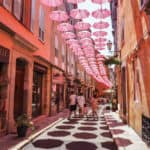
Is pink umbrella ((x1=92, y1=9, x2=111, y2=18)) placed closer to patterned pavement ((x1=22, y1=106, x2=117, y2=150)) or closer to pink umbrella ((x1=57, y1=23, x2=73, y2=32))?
pink umbrella ((x1=57, y1=23, x2=73, y2=32))

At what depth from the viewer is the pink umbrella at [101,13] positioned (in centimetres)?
988

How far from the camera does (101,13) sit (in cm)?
1005

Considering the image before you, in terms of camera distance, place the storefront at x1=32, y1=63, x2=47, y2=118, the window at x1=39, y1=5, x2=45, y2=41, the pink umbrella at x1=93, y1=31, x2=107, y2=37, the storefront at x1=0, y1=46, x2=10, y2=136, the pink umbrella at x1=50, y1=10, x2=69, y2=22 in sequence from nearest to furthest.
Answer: the storefront at x1=0, y1=46, x2=10, y2=136, the pink umbrella at x1=50, y1=10, x2=69, y2=22, the pink umbrella at x1=93, y1=31, x2=107, y2=37, the storefront at x1=32, y1=63, x2=47, y2=118, the window at x1=39, y1=5, x2=45, y2=41

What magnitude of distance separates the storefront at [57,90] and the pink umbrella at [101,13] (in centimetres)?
901

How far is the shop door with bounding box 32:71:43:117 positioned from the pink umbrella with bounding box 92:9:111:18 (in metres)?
6.38

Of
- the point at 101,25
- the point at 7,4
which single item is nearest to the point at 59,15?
the point at 101,25

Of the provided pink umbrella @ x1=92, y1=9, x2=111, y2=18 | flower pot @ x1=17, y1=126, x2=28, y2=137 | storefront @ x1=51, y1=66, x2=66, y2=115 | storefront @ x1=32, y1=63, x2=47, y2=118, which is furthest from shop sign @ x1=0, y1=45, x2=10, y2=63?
storefront @ x1=51, y1=66, x2=66, y2=115

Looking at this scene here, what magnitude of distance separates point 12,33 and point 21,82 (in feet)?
11.3

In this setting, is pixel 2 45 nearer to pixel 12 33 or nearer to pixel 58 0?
pixel 12 33

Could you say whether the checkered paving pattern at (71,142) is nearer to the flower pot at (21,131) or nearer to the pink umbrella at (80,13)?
the flower pot at (21,131)

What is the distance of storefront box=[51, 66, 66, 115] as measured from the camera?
1864cm

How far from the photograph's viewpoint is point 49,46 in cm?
1809

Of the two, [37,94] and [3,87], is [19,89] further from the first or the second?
[37,94]

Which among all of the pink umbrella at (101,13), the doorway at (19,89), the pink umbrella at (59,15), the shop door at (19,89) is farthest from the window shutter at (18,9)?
the pink umbrella at (101,13)
